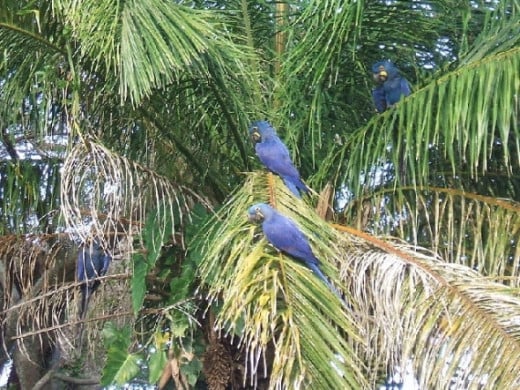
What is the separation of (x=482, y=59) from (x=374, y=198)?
0.82 meters

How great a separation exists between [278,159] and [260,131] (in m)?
0.20

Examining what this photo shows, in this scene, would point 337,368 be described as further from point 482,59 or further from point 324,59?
point 324,59

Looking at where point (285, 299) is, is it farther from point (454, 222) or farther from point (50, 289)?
point (50, 289)

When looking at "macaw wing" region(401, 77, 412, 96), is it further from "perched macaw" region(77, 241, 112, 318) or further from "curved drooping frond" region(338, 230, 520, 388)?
"perched macaw" region(77, 241, 112, 318)

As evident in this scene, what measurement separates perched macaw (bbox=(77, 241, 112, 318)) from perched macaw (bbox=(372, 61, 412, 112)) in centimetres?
157

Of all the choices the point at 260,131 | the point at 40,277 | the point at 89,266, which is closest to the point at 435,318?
the point at 260,131

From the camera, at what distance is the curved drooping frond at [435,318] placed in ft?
10.5

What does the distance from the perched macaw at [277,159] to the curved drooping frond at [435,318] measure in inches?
20.8

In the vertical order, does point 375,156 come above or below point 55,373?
above

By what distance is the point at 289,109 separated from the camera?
16.0 ft

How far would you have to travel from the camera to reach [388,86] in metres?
4.48

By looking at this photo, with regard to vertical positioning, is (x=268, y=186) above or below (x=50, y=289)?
above

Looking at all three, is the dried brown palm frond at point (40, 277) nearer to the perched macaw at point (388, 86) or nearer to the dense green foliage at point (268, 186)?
the dense green foliage at point (268, 186)

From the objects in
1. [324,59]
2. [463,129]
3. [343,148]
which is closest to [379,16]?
[324,59]
